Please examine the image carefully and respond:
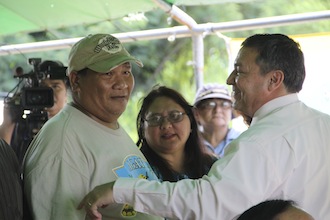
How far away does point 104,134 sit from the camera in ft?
8.86

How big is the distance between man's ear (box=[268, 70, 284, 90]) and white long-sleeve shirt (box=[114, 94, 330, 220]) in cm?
12

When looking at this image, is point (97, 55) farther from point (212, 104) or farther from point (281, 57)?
point (212, 104)

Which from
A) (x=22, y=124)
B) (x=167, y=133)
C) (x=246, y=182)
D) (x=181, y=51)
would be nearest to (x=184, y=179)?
(x=246, y=182)

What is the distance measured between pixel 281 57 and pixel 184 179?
0.55 m

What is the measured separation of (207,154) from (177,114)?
356mm

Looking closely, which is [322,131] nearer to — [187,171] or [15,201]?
[15,201]

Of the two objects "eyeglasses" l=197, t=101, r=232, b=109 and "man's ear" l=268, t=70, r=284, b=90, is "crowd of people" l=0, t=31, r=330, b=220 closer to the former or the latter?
"man's ear" l=268, t=70, r=284, b=90

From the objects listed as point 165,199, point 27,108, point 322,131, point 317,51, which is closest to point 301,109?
point 322,131

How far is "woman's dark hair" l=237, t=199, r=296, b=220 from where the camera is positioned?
6.27ft

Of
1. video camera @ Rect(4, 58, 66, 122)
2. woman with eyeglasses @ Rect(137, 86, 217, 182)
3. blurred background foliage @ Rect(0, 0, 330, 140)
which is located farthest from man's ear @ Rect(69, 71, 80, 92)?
blurred background foliage @ Rect(0, 0, 330, 140)

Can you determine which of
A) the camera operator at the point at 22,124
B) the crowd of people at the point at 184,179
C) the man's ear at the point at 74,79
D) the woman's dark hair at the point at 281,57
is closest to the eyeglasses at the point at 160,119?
the camera operator at the point at 22,124

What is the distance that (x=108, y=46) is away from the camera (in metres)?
2.72

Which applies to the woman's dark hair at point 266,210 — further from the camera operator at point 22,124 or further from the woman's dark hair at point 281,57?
the camera operator at point 22,124

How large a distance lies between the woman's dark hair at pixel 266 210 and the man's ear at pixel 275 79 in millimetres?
545
